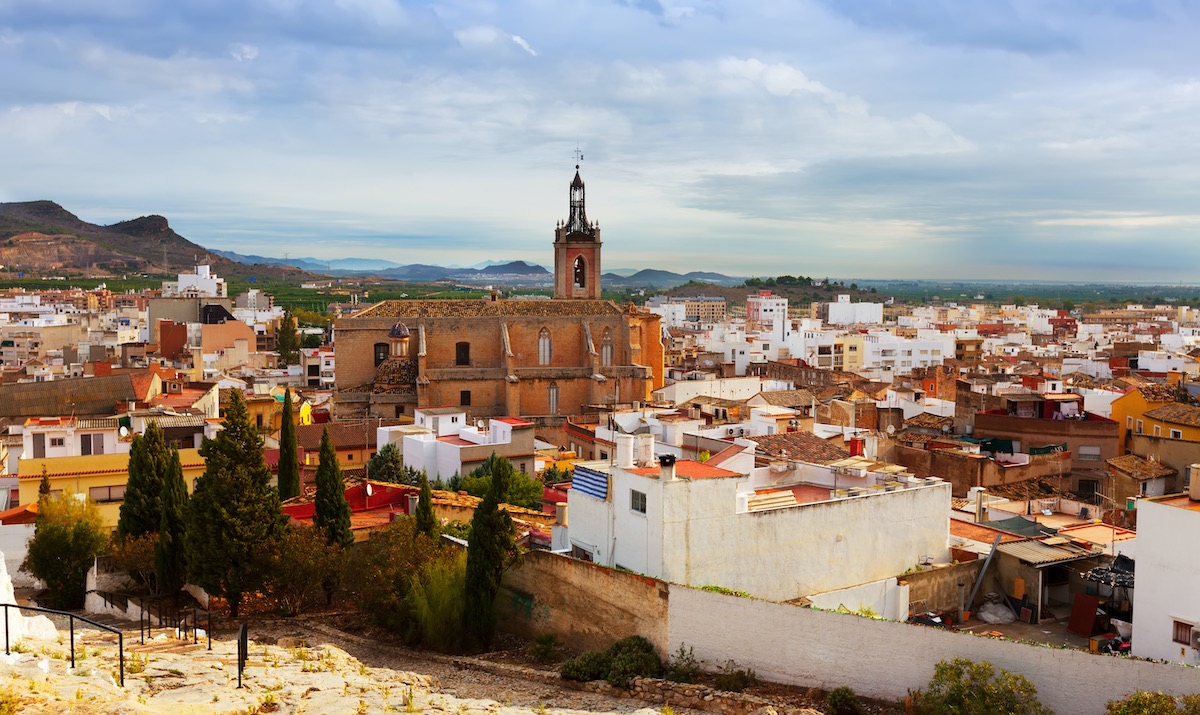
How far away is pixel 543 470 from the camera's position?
33.0 metres

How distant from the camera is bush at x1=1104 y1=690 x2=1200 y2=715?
12305 mm

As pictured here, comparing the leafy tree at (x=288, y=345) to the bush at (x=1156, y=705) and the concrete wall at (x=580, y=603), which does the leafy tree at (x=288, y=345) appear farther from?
the bush at (x=1156, y=705)

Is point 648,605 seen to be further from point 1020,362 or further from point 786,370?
point 1020,362

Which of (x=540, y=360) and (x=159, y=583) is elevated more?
(x=540, y=360)

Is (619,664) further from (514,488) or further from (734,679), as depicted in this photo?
(514,488)

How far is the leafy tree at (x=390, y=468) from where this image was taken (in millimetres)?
30672

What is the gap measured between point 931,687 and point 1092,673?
1991 millimetres

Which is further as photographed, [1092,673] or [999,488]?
[999,488]

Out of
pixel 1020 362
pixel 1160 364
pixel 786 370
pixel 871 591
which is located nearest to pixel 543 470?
pixel 871 591

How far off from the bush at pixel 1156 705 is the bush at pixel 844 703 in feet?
10.9

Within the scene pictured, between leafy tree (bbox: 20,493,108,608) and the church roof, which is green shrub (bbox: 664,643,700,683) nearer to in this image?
leafy tree (bbox: 20,493,108,608)

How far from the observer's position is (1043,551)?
754 inches

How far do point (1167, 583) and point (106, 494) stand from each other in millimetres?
23686

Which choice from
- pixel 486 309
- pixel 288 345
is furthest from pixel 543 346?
pixel 288 345
